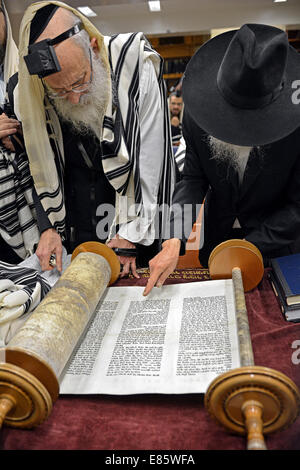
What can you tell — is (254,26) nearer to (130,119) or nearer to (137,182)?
(130,119)

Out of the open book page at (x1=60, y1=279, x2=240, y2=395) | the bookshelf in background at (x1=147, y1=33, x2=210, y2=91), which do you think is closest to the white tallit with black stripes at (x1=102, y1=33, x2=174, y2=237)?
the open book page at (x1=60, y1=279, x2=240, y2=395)

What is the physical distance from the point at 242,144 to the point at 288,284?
474mm

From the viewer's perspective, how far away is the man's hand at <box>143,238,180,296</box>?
1398mm

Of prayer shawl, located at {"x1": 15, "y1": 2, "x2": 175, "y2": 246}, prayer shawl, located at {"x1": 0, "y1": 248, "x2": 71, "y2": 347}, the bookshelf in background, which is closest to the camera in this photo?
prayer shawl, located at {"x1": 0, "y1": 248, "x2": 71, "y2": 347}

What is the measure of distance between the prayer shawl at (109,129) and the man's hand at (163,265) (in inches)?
16.0

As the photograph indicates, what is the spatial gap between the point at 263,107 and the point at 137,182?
708 mm

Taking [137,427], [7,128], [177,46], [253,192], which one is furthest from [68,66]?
[177,46]

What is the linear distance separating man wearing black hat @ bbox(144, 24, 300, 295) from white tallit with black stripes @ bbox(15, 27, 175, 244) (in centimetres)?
24

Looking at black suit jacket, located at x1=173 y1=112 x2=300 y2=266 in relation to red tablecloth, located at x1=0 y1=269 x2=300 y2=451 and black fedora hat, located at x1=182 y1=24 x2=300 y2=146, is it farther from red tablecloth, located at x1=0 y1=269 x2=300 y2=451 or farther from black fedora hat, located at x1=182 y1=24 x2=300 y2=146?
red tablecloth, located at x1=0 y1=269 x2=300 y2=451

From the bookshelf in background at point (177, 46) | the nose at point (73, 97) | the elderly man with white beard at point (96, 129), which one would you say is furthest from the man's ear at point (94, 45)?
the bookshelf in background at point (177, 46)

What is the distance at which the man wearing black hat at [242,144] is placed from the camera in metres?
1.26

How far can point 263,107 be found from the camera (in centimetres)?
129
